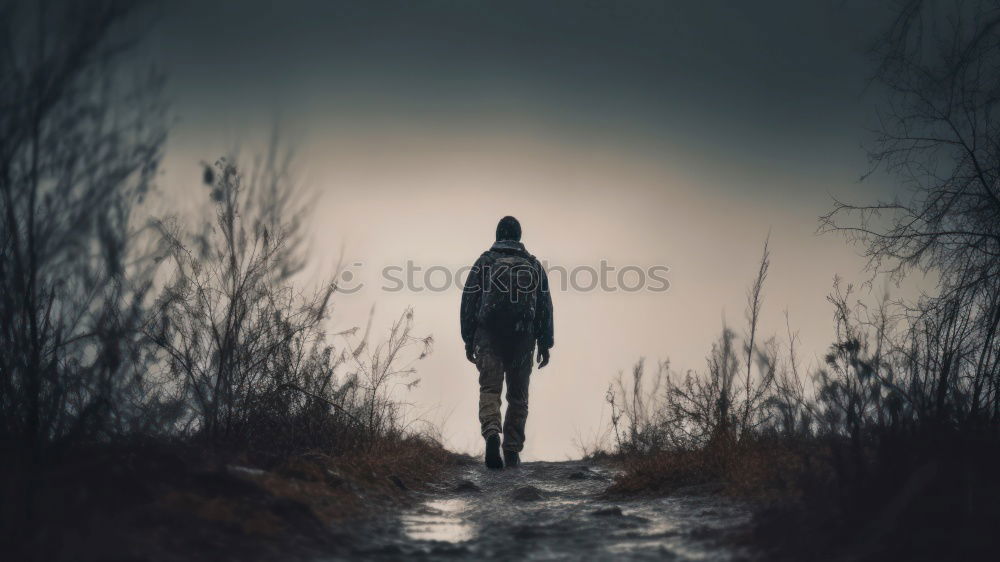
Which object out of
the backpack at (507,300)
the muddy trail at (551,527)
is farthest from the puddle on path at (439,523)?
the backpack at (507,300)

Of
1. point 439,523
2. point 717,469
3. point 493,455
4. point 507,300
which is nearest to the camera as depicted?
point 439,523

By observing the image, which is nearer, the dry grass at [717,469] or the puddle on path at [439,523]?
the puddle on path at [439,523]

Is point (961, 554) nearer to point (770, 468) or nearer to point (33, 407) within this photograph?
point (770, 468)

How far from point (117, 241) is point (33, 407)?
99 centimetres

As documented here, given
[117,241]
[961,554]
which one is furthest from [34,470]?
[961,554]

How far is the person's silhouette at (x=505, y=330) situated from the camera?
7973mm

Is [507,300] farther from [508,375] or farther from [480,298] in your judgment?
[508,375]

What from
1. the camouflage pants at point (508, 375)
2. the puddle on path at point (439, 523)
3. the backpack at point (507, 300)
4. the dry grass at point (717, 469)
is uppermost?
the backpack at point (507, 300)

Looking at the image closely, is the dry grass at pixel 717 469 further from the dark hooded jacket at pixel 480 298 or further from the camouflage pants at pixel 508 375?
the dark hooded jacket at pixel 480 298

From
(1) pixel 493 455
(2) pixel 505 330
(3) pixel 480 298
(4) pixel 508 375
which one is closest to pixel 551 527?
(1) pixel 493 455

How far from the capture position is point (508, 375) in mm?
8242

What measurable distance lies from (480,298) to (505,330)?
51 cm

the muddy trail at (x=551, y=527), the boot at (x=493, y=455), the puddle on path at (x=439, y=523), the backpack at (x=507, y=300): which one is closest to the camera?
the muddy trail at (x=551, y=527)

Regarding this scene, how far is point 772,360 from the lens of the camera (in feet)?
22.4
